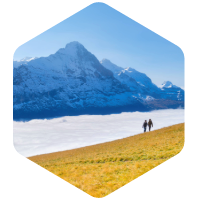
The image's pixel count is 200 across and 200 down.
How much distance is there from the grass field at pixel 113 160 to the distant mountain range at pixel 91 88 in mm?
1616

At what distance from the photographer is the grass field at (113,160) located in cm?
601

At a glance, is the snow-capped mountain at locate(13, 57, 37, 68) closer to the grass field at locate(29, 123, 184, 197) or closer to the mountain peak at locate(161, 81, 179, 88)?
the grass field at locate(29, 123, 184, 197)

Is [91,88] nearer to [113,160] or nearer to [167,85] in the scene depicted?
[113,160]

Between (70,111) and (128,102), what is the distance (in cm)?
283

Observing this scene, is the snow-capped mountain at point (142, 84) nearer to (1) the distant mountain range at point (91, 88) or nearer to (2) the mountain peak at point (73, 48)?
(1) the distant mountain range at point (91, 88)

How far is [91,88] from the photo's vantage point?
8766 mm

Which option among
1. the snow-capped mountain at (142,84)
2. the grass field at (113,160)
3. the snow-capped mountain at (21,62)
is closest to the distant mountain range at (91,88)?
the snow-capped mountain at (142,84)

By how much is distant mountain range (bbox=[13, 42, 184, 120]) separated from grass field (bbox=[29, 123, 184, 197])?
162cm

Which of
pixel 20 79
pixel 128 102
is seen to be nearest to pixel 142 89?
pixel 128 102

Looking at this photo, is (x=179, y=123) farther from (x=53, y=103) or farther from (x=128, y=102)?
(x=53, y=103)

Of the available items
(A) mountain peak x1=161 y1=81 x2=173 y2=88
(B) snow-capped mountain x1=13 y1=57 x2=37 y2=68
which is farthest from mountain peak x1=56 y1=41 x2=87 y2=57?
(A) mountain peak x1=161 y1=81 x2=173 y2=88

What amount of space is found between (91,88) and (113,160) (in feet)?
10.9

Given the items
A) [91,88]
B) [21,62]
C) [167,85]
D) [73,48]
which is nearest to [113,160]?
[91,88]

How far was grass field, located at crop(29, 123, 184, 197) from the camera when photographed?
237 inches
